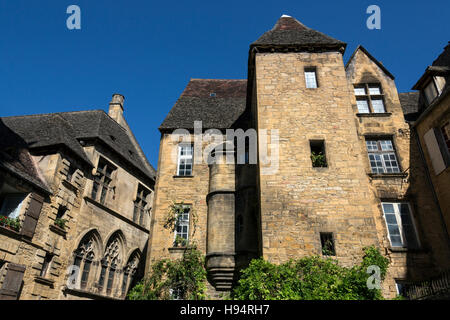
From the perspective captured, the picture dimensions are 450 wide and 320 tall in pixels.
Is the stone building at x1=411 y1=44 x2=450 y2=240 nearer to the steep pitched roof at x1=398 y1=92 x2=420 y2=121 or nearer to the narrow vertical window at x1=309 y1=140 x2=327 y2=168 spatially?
the steep pitched roof at x1=398 y1=92 x2=420 y2=121

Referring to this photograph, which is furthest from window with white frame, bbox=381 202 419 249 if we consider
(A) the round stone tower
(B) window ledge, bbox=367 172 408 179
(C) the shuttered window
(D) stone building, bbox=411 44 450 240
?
(A) the round stone tower

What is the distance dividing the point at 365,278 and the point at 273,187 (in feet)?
12.0

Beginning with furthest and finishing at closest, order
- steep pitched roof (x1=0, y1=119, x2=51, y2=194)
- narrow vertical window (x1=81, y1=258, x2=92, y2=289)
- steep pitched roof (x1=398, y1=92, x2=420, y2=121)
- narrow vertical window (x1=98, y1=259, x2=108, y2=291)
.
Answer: narrow vertical window (x1=98, y1=259, x2=108, y2=291)
narrow vertical window (x1=81, y1=258, x2=92, y2=289)
steep pitched roof (x1=398, y1=92, x2=420, y2=121)
steep pitched roof (x1=0, y1=119, x2=51, y2=194)

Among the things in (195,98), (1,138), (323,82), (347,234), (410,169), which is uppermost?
(195,98)

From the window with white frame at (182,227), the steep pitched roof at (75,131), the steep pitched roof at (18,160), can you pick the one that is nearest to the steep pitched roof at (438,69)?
the window with white frame at (182,227)

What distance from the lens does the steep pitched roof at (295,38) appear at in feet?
43.4

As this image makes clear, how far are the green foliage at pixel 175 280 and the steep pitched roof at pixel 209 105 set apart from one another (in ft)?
20.8

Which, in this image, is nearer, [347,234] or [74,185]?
[347,234]

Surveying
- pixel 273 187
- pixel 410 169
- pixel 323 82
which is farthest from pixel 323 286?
pixel 323 82

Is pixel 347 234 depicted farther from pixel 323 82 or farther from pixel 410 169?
pixel 323 82

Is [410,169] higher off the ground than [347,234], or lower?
higher

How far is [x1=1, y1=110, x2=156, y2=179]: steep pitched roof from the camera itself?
1543cm

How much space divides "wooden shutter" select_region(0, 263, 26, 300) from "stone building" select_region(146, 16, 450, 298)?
15.1ft

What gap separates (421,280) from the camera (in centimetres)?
980
